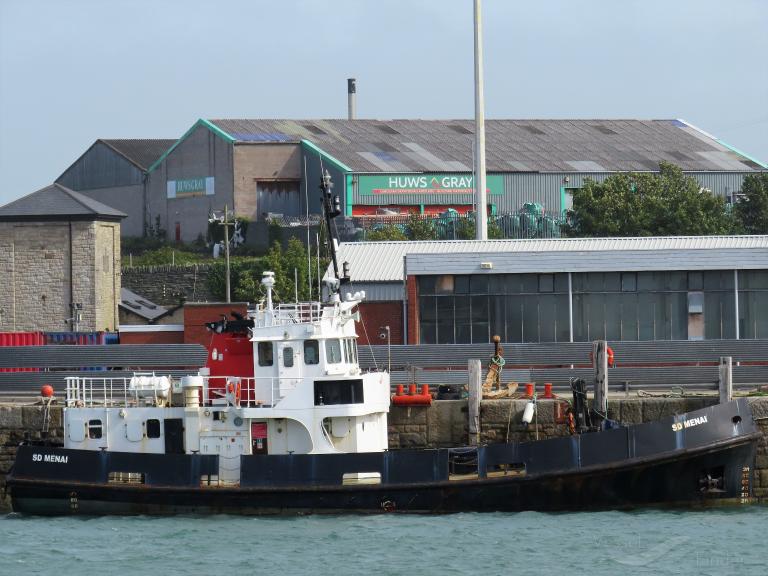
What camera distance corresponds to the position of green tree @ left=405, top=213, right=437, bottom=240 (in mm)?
62844

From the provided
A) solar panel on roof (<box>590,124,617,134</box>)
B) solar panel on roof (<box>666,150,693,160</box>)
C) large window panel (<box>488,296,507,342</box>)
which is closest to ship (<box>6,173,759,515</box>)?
large window panel (<box>488,296,507,342</box>)

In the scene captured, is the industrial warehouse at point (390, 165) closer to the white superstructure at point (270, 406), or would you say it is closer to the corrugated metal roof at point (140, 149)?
the corrugated metal roof at point (140, 149)

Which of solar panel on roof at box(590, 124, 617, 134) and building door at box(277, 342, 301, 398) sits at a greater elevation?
solar panel on roof at box(590, 124, 617, 134)

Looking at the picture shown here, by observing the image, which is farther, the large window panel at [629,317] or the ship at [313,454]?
the large window panel at [629,317]

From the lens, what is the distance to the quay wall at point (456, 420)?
2888cm

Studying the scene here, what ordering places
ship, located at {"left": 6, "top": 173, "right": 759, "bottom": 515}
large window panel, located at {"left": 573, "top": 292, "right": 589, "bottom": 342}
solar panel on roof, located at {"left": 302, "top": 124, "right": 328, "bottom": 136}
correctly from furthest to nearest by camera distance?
solar panel on roof, located at {"left": 302, "top": 124, "right": 328, "bottom": 136} < large window panel, located at {"left": 573, "top": 292, "right": 589, "bottom": 342} < ship, located at {"left": 6, "top": 173, "right": 759, "bottom": 515}

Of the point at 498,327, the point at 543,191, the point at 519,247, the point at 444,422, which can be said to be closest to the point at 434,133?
the point at 543,191

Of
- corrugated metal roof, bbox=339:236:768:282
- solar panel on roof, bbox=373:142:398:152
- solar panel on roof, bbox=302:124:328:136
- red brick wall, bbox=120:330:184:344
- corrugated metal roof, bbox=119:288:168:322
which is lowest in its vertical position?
red brick wall, bbox=120:330:184:344

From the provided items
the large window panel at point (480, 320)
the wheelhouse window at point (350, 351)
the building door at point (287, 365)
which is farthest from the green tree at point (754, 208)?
the building door at point (287, 365)

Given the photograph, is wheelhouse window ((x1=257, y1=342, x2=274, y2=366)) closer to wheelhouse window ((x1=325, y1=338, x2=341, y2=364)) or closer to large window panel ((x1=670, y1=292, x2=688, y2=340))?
wheelhouse window ((x1=325, y1=338, x2=341, y2=364))

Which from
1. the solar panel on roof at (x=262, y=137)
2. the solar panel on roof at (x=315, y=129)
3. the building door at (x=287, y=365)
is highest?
the solar panel on roof at (x=315, y=129)

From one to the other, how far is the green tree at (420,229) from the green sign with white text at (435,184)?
585 cm

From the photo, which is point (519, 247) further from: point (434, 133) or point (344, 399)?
point (434, 133)

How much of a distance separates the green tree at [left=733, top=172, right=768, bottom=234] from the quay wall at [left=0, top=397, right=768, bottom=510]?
38.2m
